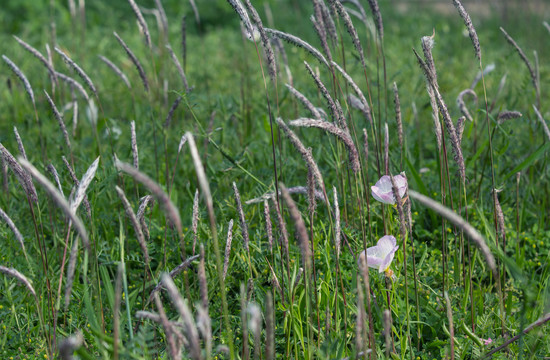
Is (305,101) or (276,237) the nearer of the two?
(305,101)

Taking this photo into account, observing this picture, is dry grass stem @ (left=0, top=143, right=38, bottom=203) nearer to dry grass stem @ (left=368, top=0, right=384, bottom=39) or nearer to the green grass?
the green grass

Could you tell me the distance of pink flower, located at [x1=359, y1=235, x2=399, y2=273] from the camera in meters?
1.53

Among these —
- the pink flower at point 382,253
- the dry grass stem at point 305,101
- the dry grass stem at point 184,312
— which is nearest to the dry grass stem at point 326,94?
the dry grass stem at point 305,101

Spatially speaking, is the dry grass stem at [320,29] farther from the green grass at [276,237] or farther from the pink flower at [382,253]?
the pink flower at [382,253]

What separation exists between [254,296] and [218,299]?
11 centimetres

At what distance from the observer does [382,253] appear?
1.61m

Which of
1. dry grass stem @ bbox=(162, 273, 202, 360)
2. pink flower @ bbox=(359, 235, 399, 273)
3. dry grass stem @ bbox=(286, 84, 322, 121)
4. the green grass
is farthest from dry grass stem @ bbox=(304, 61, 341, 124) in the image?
dry grass stem @ bbox=(162, 273, 202, 360)

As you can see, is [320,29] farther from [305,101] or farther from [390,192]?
[390,192]

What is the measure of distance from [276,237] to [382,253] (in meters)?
0.46

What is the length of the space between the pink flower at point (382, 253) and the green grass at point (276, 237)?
2.3 inches

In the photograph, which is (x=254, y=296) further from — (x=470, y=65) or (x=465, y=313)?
(x=470, y=65)

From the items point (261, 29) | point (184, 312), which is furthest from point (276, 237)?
point (184, 312)

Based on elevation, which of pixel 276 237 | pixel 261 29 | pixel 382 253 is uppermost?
pixel 261 29

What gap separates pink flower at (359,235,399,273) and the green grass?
58 millimetres
